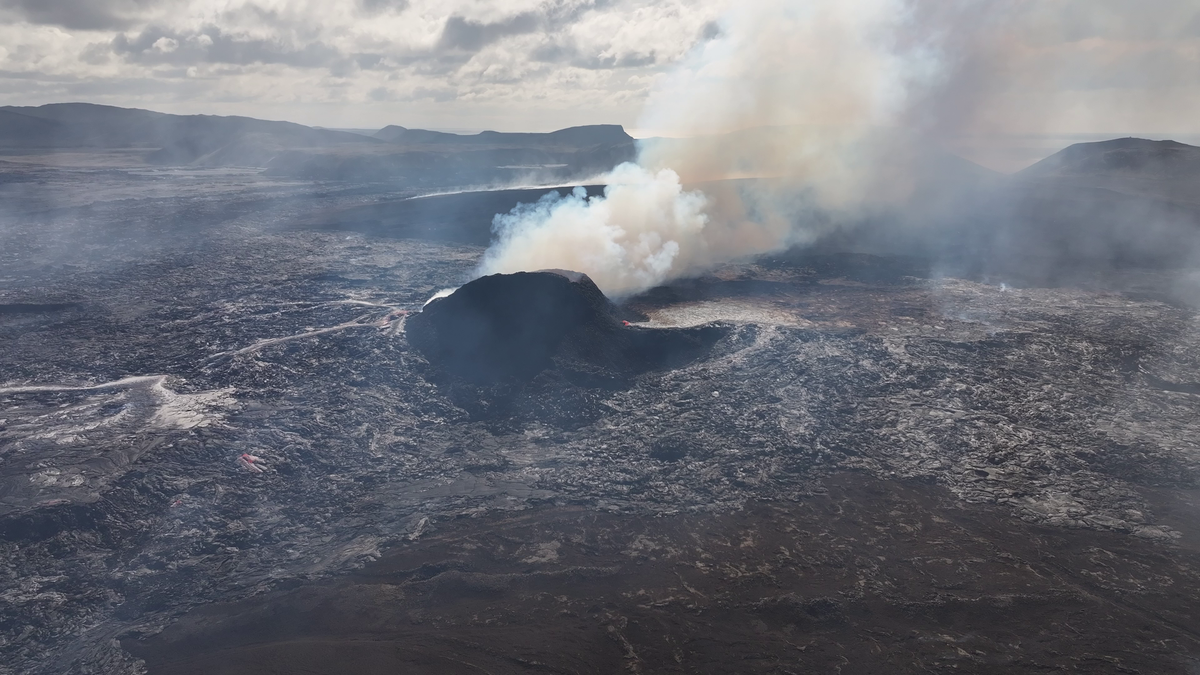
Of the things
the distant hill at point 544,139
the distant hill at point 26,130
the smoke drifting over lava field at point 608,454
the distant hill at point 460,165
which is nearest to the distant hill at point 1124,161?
the smoke drifting over lava field at point 608,454

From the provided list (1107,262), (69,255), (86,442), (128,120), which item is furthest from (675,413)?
(128,120)

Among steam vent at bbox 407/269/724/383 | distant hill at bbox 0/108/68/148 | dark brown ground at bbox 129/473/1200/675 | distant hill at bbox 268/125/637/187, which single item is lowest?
dark brown ground at bbox 129/473/1200/675

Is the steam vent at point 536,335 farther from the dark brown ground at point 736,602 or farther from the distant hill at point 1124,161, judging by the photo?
the distant hill at point 1124,161

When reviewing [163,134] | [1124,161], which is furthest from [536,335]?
[163,134]

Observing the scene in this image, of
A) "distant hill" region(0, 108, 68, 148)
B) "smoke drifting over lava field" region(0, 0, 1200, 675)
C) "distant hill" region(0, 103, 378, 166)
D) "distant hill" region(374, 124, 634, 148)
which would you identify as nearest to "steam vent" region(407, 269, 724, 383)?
"smoke drifting over lava field" region(0, 0, 1200, 675)

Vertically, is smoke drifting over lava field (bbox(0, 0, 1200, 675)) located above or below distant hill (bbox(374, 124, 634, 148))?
below

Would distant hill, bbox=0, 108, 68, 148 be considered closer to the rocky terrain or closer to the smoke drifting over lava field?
the smoke drifting over lava field
